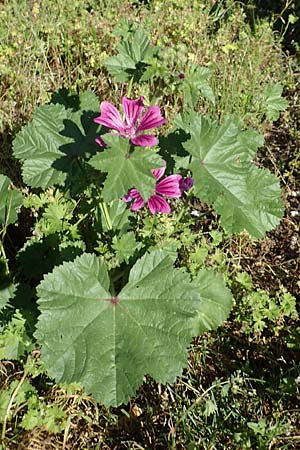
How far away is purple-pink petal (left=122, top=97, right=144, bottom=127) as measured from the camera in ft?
5.22

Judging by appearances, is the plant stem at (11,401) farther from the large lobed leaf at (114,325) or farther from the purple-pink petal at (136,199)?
the purple-pink petal at (136,199)

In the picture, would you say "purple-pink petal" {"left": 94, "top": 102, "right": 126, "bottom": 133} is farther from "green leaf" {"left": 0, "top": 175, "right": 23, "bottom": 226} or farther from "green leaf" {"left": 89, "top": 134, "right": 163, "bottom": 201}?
"green leaf" {"left": 0, "top": 175, "right": 23, "bottom": 226}

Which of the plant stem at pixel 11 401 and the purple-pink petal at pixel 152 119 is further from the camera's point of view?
the plant stem at pixel 11 401

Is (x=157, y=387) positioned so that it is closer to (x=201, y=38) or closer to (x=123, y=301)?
(x=123, y=301)

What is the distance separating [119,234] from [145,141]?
1.98ft

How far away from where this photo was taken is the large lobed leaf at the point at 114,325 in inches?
62.6

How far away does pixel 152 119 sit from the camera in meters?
1.55

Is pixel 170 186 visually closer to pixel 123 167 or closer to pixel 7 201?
pixel 123 167

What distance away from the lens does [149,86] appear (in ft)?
9.87

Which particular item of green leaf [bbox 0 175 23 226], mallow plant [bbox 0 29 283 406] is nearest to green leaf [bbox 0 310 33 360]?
mallow plant [bbox 0 29 283 406]

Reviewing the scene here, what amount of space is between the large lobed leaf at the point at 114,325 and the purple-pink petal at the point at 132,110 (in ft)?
1.37

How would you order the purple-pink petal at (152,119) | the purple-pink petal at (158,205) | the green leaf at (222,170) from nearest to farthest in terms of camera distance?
1. the purple-pink petal at (152,119)
2. the green leaf at (222,170)
3. the purple-pink petal at (158,205)

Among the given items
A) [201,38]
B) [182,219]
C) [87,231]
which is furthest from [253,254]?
[201,38]

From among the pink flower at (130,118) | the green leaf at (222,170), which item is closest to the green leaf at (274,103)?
the green leaf at (222,170)
